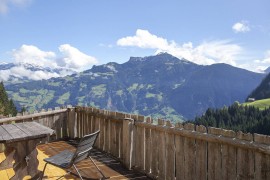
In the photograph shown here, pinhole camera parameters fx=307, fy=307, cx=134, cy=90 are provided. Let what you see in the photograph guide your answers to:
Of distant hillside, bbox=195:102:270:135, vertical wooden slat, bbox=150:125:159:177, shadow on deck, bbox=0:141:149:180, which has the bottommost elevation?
distant hillside, bbox=195:102:270:135

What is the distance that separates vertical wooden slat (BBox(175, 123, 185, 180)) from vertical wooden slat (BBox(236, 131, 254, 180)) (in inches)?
62.1

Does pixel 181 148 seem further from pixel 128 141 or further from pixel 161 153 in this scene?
pixel 128 141

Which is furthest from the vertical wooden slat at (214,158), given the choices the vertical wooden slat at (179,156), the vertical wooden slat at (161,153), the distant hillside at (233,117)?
the distant hillside at (233,117)

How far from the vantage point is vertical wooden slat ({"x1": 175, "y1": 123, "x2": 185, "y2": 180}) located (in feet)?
22.6

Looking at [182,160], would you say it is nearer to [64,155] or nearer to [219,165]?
[219,165]

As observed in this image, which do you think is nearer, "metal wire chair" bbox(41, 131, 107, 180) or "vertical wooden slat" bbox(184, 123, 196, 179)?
"metal wire chair" bbox(41, 131, 107, 180)

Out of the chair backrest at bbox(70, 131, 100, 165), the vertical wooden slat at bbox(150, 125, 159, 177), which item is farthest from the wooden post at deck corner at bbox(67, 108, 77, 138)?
the chair backrest at bbox(70, 131, 100, 165)

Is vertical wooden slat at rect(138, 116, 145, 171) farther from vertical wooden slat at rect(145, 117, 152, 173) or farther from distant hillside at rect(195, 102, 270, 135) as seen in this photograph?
distant hillside at rect(195, 102, 270, 135)

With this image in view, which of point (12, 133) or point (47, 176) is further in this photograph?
point (47, 176)

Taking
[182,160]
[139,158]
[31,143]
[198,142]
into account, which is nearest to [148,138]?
[139,158]

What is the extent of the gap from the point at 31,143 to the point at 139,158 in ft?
10.3

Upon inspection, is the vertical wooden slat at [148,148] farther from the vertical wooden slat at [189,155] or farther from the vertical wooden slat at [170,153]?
the vertical wooden slat at [189,155]

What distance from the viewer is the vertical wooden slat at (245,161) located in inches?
208

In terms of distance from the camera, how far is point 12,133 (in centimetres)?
615
